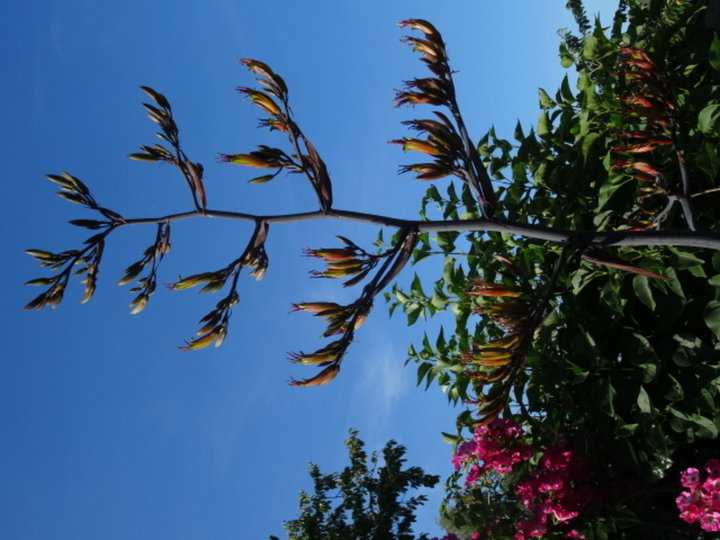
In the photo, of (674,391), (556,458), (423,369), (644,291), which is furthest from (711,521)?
(423,369)

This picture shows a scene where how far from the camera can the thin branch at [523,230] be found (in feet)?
6.46

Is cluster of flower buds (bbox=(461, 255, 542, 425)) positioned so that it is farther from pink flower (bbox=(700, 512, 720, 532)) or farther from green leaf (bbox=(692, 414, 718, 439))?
pink flower (bbox=(700, 512, 720, 532))

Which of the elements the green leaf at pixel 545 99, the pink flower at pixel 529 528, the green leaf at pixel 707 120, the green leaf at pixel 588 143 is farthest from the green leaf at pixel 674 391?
the green leaf at pixel 545 99

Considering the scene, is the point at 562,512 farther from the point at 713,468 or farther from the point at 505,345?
the point at 505,345

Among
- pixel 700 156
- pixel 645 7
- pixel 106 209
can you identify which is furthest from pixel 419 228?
pixel 645 7

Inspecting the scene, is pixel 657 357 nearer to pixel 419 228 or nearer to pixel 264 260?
pixel 419 228

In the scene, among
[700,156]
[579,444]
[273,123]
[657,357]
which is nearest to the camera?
[273,123]

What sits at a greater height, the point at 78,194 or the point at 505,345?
the point at 78,194

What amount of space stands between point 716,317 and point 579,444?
1074mm

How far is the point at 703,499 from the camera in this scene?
3195mm

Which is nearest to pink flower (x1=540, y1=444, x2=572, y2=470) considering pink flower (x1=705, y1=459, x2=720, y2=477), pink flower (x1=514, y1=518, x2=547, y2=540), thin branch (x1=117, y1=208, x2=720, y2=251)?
pink flower (x1=514, y1=518, x2=547, y2=540)

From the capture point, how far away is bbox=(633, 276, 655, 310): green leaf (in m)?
2.92

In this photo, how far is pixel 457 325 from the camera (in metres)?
4.13

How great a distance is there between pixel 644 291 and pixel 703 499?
3.66ft
